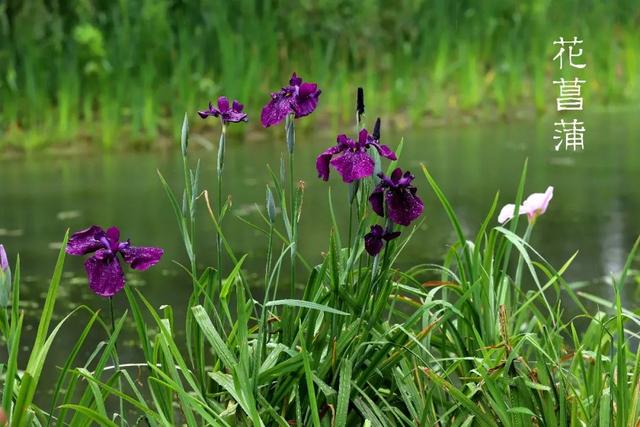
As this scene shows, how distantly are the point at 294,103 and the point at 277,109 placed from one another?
0.11 ft

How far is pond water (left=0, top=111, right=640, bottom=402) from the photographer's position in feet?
14.6

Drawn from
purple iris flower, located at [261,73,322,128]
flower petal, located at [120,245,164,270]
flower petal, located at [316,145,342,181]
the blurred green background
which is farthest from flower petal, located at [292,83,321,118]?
the blurred green background

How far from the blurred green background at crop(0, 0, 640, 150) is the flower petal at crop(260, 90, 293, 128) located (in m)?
4.72

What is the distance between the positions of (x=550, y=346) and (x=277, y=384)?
1.75 ft

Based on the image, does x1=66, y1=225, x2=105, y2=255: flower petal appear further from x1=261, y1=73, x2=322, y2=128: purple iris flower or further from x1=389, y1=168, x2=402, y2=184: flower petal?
x1=389, y1=168, x2=402, y2=184: flower petal

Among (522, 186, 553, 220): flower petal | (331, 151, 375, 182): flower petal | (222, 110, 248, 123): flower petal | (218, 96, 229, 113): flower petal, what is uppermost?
(218, 96, 229, 113): flower petal

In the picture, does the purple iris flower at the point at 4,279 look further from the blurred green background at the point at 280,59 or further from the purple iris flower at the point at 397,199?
the blurred green background at the point at 280,59

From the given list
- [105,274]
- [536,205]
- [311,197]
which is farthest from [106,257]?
[311,197]

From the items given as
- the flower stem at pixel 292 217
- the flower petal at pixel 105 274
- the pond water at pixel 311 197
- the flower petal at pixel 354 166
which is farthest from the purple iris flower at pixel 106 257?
the pond water at pixel 311 197

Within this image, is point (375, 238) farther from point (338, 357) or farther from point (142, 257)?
point (142, 257)

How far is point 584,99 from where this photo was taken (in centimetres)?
806

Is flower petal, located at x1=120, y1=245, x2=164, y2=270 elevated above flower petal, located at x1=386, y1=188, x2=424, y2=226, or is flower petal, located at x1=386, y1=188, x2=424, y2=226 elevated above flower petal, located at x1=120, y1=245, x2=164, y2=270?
flower petal, located at x1=386, y1=188, x2=424, y2=226

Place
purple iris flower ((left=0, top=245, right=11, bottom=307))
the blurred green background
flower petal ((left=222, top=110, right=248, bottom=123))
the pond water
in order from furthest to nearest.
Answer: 1. the blurred green background
2. the pond water
3. flower petal ((left=222, top=110, right=248, bottom=123))
4. purple iris flower ((left=0, top=245, right=11, bottom=307))

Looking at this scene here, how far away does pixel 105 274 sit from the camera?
208 centimetres
